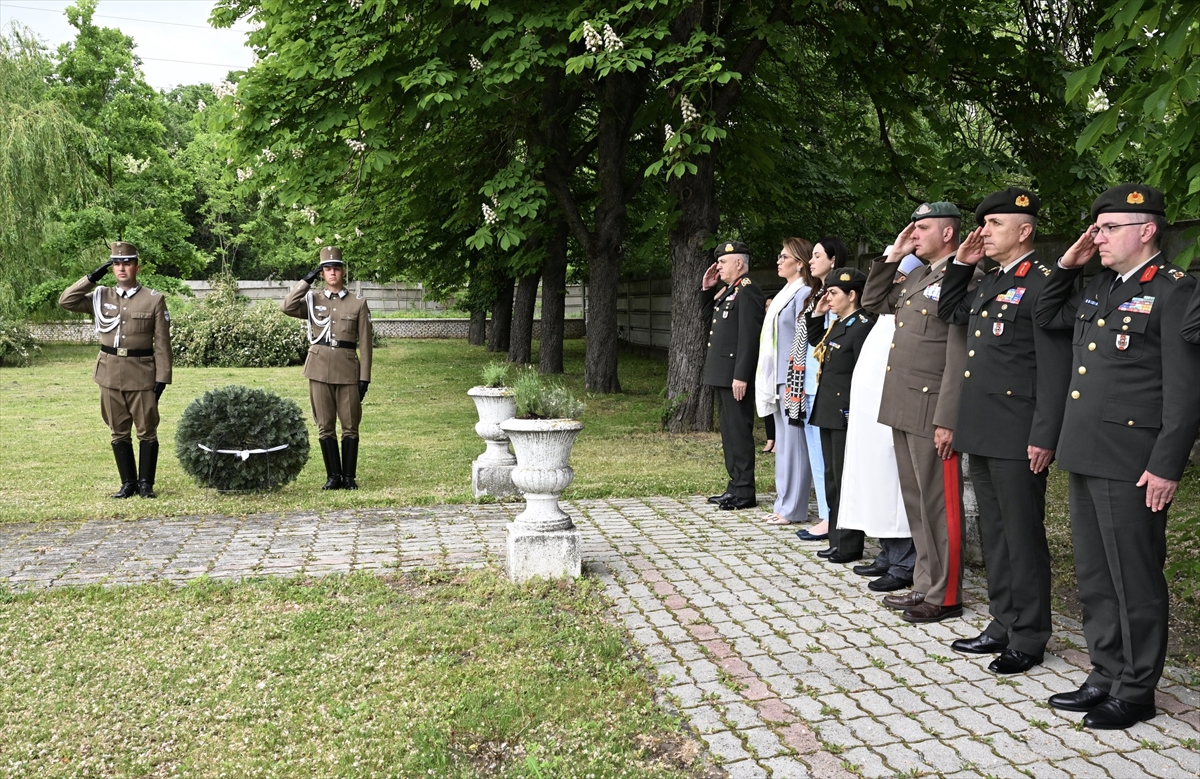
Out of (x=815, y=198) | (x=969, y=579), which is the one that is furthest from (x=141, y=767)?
(x=815, y=198)

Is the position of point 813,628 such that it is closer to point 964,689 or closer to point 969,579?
point 964,689

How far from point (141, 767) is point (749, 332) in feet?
19.3

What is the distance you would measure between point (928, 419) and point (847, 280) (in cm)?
163

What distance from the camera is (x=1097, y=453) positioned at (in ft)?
14.1

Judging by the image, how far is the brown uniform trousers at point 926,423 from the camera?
18.4ft

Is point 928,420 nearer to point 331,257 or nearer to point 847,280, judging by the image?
point 847,280

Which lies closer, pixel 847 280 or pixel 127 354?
pixel 847 280

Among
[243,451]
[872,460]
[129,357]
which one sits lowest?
[243,451]

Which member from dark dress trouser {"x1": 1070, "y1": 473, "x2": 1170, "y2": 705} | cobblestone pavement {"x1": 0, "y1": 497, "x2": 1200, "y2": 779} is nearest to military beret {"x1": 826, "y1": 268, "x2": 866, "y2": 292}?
cobblestone pavement {"x1": 0, "y1": 497, "x2": 1200, "y2": 779}

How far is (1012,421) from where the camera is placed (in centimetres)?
493

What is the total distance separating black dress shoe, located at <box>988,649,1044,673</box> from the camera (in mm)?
4871

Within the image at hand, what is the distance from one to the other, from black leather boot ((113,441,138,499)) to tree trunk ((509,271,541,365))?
15.7 meters

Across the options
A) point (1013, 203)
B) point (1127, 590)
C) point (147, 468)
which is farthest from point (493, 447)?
point (1127, 590)

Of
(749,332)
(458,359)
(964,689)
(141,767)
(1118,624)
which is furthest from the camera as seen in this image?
(458,359)
